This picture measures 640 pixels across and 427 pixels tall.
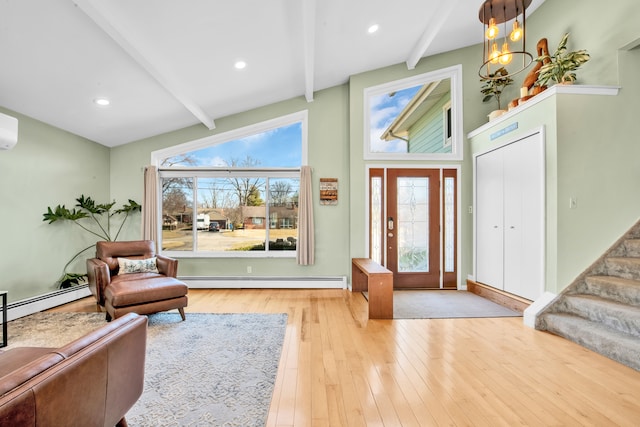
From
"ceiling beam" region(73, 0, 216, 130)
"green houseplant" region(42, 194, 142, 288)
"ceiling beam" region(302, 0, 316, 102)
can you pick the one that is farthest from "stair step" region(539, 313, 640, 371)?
"green houseplant" region(42, 194, 142, 288)

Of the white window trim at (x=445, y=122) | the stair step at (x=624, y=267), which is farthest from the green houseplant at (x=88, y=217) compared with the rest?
the stair step at (x=624, y=267)

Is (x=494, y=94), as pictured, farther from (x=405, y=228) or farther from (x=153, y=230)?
(x=153, y=230)

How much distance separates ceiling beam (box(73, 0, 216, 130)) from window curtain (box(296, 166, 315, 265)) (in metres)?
1.86

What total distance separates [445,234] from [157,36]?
466 centimetres

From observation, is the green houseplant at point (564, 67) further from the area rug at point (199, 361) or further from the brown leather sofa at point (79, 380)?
the brown leather sofa at point (79, 380)

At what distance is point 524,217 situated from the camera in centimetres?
363

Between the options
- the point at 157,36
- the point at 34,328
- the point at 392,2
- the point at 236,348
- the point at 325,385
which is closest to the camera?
the point at 325,385

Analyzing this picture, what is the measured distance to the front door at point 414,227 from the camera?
Result: 4.82 meters

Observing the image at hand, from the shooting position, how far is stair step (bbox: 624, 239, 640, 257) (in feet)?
9.99

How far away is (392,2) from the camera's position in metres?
3.33

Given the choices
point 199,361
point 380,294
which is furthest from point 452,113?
point 199,361

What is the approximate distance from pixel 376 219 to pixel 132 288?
3.48m

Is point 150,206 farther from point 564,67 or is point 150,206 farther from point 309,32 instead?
point 564,67

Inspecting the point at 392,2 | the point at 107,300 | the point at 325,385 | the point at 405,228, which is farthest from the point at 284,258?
the point at 392,2
